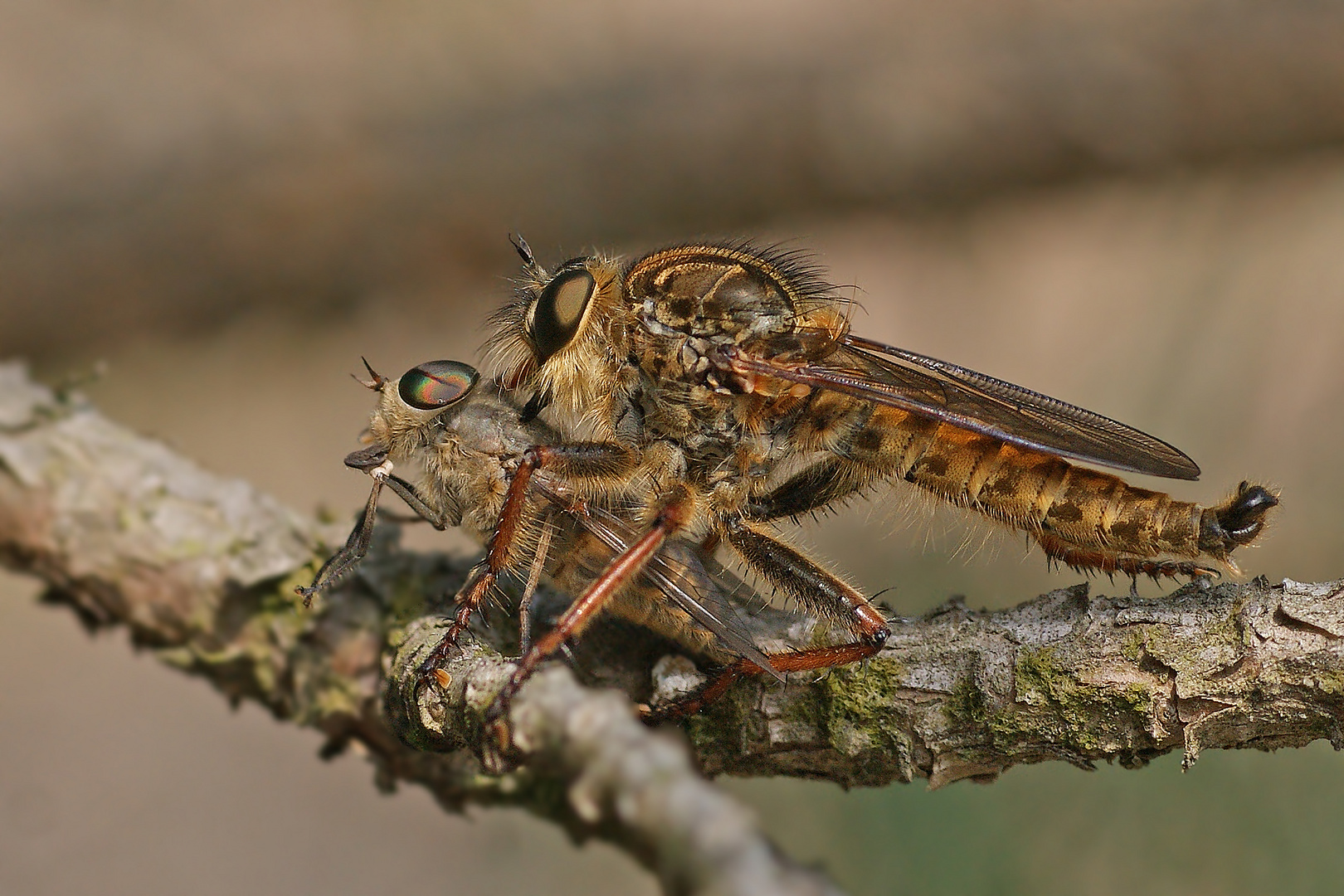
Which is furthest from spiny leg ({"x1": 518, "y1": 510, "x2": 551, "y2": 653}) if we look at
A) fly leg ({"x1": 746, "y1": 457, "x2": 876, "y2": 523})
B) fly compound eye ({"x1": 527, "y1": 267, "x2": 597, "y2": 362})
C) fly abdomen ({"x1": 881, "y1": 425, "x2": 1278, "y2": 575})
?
fly abdomen ({"x1": 881, "y1": 425, "x2": 1278, "y2": 575})

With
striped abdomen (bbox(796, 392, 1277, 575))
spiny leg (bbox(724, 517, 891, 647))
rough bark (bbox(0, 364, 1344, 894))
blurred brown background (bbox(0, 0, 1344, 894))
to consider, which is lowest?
rough bark (bbox(0, 364, 1344, 894))

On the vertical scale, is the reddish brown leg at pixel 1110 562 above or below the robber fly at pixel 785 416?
above

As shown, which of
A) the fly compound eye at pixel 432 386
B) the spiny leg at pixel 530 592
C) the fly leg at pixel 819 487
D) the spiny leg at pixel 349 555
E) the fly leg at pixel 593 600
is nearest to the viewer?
the fly leg at pixel 593 600

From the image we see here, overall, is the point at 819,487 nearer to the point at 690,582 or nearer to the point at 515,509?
the point at 690,582

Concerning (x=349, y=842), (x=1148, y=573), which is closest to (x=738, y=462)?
(x=1148, y=573)

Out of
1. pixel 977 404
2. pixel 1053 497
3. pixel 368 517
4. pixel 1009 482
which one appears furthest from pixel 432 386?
pixel 1053 497

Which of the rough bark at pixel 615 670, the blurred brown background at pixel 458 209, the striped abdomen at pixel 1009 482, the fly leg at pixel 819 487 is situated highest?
the blurred brown background at pixel 458 209

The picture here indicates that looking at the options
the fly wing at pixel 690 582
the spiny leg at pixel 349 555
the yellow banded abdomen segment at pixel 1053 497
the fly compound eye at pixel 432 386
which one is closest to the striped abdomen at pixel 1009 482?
the yellow banded abdomen segment at pixel 1053 497

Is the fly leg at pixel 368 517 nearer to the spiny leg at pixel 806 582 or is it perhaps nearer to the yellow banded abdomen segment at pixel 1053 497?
the spiny leg at pixel 806 582

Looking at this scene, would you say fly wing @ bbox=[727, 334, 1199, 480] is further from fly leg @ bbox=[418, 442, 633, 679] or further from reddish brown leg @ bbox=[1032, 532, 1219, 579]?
fly leg @ bbox=[418, 442, 633, 679]
